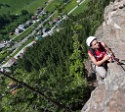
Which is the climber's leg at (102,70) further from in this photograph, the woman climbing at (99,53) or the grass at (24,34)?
the grass at (24,34)

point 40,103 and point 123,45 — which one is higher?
point 123,45

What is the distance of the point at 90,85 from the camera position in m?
25.6

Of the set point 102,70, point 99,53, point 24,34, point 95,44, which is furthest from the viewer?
point 24,34

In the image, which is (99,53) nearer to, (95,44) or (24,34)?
(95,44)

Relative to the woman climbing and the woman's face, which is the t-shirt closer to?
the woman climbing

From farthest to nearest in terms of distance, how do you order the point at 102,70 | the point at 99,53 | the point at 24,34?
the point at 24,34, the point at 102,70, the point at 99,53

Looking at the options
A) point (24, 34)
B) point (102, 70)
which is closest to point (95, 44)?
point (102, 70)

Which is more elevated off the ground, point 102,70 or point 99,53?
point 99,53

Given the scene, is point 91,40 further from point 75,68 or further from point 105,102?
point 75,68

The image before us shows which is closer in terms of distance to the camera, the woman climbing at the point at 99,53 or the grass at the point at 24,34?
the woman climbing at the point at 99,53

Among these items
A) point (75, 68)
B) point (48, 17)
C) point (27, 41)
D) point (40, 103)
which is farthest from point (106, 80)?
point (48, 17)

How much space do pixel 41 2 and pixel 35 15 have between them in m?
14.2

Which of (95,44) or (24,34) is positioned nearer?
(95,44)

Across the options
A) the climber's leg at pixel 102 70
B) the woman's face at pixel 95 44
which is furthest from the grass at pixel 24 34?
the woman's face at pixel 95 44
